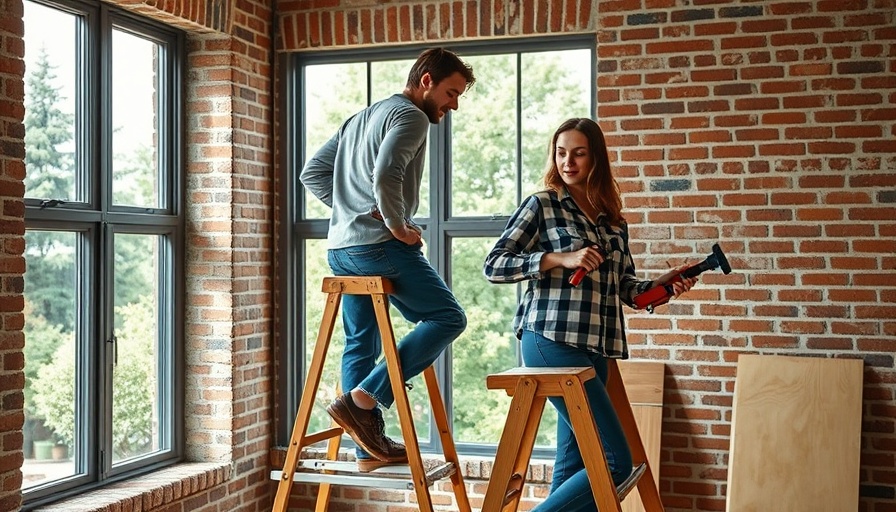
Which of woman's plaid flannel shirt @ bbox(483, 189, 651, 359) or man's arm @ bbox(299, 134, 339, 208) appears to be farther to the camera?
man's arm @ bbox(299, 134, 339, 208)

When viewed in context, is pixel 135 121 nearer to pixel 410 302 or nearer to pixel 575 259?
pixel 410 302

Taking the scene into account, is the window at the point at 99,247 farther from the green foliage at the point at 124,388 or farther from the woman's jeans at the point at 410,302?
the woman's jeans at the point at 410,302

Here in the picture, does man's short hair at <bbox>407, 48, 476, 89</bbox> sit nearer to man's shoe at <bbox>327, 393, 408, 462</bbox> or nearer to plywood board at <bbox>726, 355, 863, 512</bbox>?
man's shoe at <bbox>327, 393, 408, 462</bbox>

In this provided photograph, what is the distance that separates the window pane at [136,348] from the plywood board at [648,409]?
6.93ft

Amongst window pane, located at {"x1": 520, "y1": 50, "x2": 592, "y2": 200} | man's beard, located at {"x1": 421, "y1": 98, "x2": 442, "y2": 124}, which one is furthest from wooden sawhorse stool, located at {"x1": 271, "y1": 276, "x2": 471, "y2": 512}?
window pane, located at {"x1": 520, "y1": 50, "x2": 592, "y2": 200}

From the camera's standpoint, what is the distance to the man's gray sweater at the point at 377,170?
3389 mm

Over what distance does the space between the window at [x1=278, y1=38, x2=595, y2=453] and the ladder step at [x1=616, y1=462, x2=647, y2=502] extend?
1.41 meters

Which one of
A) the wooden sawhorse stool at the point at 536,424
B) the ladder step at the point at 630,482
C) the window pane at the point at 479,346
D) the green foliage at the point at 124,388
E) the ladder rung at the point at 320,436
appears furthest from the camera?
the window pane at the point at 479,346

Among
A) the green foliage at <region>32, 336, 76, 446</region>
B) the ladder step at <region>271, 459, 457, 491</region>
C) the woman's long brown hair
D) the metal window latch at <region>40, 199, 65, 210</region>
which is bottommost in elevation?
the ladder step at <region>271, 459, 457, 491</region>

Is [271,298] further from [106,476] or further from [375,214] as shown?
[375,214]

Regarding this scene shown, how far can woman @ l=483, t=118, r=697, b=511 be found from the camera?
3.28 m

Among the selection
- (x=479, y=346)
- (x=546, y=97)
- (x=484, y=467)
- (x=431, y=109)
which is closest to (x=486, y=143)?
(x=546, y=97)

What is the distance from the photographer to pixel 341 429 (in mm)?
3826

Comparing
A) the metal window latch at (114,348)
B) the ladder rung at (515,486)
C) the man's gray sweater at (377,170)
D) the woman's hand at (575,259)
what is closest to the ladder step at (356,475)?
the ladder rung at (515,486)
